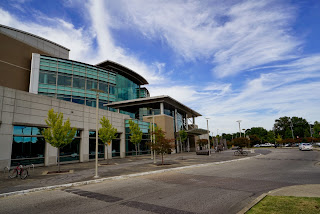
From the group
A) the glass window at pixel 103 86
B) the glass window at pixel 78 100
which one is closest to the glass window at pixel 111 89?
the glass window at pixel 103 86

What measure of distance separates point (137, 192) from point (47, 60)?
3792 centimetres

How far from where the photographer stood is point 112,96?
47.2m

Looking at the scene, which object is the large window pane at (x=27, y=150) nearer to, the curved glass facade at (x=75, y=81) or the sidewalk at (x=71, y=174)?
the sidewalk at (x=71, y=174)

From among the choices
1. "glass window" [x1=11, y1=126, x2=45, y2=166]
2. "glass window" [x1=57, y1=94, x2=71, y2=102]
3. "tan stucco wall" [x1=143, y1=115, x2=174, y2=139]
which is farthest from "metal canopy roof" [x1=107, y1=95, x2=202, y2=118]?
"glass window" [x1=11, y1=126, x2=45, y2=166]

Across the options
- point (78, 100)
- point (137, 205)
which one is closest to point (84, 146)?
point (78, 100)

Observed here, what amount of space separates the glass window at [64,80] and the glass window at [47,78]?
1052mm

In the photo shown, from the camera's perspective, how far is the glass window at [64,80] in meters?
38.6

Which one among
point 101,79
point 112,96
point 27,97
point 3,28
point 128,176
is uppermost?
point 3,28

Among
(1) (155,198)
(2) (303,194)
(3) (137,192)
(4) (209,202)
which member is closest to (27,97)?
(3) (137,192)

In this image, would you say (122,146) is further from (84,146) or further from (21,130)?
(21,130)

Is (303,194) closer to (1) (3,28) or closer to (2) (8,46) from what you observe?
(2) (8,46)

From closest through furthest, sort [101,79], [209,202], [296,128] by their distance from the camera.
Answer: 1. [209,202]
2. [101,79]
3. [296,128]

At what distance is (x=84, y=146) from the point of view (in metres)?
27.4

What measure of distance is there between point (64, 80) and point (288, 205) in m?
41.3
